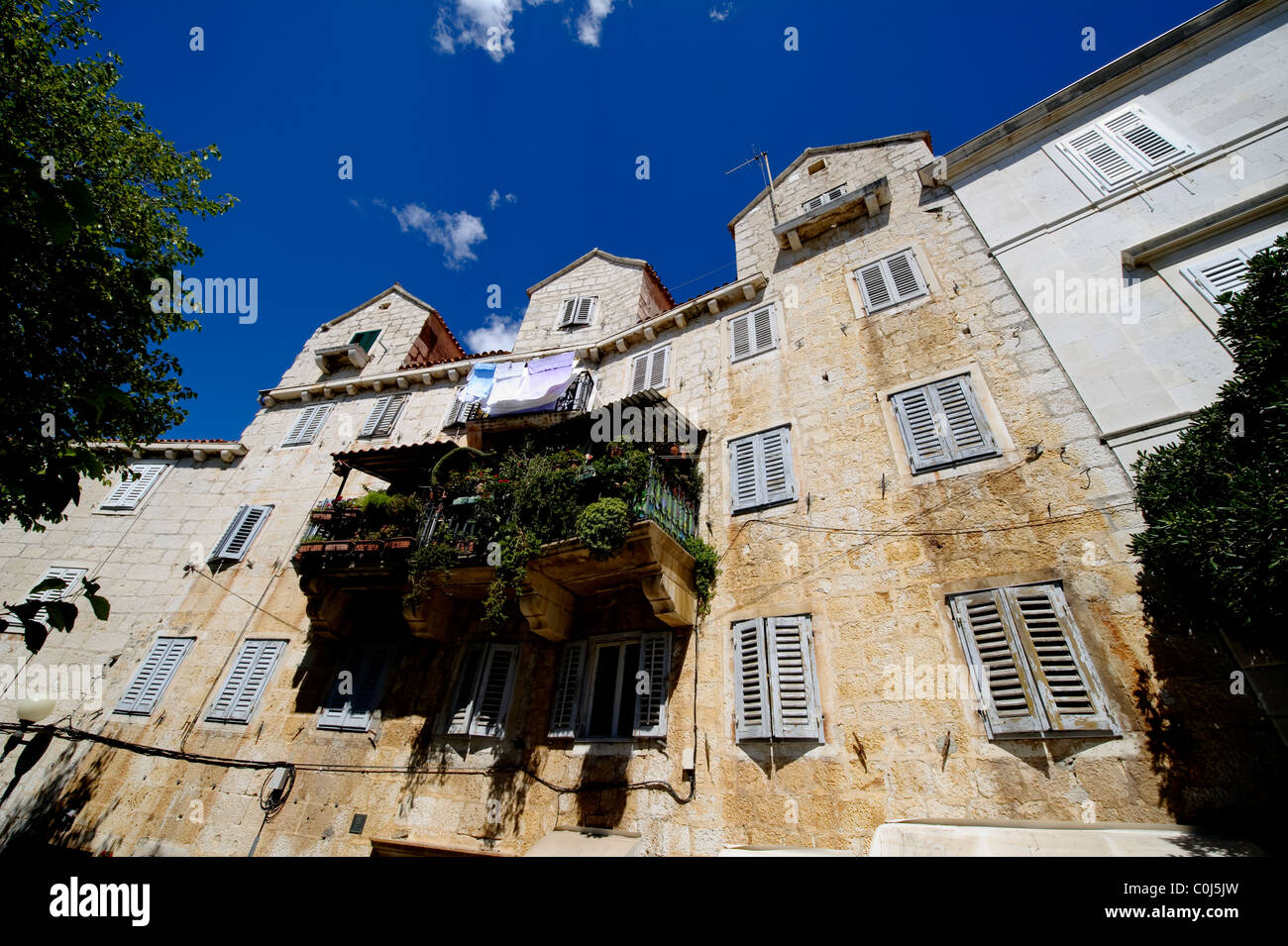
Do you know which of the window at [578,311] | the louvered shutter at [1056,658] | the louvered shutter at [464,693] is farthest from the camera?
the window at [578,311]

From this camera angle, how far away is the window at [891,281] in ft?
37.6

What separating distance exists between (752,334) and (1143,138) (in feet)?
27.8

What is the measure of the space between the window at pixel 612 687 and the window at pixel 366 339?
15.6m

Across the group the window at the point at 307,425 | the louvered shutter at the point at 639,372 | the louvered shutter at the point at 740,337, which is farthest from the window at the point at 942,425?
the window at the point at 307,425

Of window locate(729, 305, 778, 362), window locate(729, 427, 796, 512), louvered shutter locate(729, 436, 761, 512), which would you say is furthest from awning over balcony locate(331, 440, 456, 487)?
window locate(729, 305, 778, 362)

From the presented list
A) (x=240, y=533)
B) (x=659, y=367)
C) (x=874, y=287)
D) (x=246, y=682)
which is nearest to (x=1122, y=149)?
(x=874, y=287)

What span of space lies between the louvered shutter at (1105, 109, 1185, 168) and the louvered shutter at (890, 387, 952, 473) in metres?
6.43

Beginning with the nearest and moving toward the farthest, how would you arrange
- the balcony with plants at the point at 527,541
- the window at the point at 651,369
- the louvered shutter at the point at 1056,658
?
the louvered shutter at the point at 1056,658, the balcony with plants at the point at 527,541, the window at the point at 651,369

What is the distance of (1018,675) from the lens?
6.88m

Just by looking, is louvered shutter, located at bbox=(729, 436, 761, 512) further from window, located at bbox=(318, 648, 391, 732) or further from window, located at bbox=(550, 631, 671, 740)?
window, located at bbox=(318, 648, 391, 732)

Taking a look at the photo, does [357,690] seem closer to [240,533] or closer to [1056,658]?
[240,533]

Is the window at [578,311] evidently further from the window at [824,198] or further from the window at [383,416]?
the window at [824,198]
